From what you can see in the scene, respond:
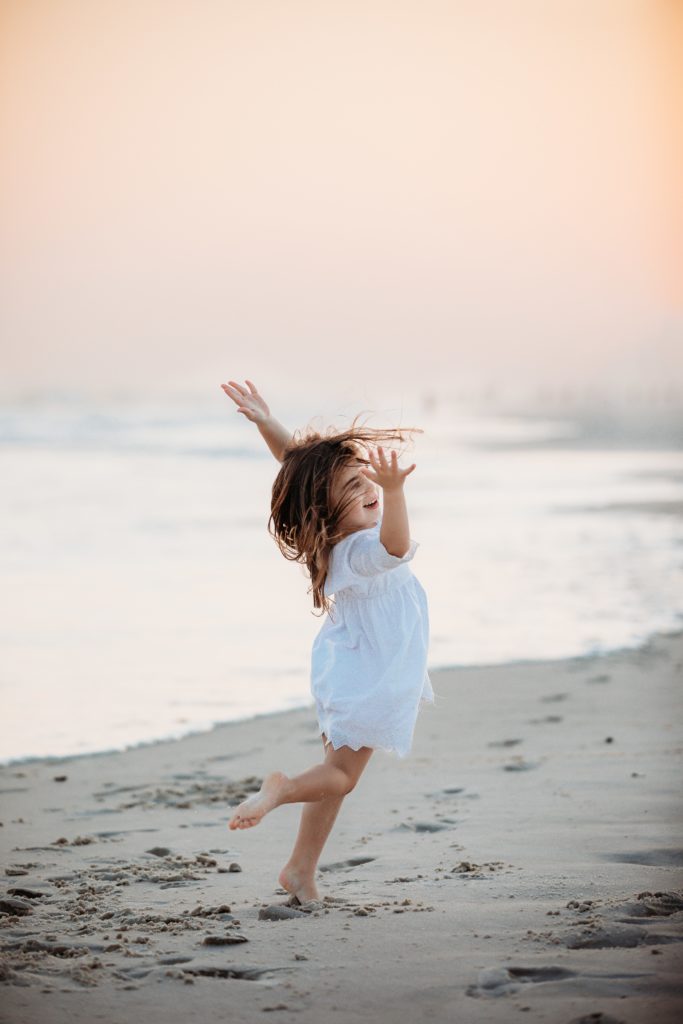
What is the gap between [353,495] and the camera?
2.86 m

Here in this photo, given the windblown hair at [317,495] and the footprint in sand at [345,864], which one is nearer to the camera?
the windblown hair at [317,495]

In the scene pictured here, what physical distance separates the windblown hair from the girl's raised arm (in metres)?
0.21

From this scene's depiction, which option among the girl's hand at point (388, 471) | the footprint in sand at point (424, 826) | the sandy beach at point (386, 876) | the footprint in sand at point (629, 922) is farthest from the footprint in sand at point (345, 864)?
the girl's hand at point (388, 471)

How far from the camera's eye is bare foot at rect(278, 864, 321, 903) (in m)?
2.75

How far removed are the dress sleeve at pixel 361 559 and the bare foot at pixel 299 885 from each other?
0.66 meters

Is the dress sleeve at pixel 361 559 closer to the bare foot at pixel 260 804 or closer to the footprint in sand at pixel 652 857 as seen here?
the bare foot at pixel 260 804

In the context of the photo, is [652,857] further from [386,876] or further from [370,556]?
[370,556]

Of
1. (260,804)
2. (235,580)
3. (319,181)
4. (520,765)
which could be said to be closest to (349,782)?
(260,804)

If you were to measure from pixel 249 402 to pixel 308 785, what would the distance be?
1.07 meters

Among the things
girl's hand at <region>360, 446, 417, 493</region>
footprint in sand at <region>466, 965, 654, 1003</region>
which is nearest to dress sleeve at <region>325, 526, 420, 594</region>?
girl's hand at <region>360, 446, 417, 493</region>

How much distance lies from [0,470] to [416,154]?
646 cm

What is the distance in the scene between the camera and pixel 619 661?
5.63m

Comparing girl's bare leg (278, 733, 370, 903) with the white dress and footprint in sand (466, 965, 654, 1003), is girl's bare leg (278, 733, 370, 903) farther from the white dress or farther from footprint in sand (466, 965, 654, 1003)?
footprint in sand (466, 965, 654, 1003)

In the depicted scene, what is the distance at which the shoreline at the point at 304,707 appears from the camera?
14.1 ft
